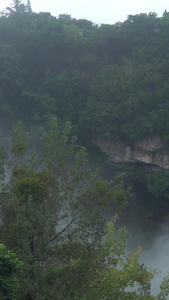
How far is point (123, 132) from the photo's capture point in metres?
21.9

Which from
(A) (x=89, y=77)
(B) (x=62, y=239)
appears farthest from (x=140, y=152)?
(B) (x=62, y=239)

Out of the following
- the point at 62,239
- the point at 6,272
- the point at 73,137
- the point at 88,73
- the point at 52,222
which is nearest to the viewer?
the point at 6,272

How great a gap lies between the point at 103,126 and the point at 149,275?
49.5 ft

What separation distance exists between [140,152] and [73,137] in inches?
534

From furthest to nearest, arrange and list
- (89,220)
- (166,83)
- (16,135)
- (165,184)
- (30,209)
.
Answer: (166,83) → (165,184) → (16,135) → (89,220) → (30,209)

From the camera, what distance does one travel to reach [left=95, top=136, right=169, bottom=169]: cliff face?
69.5 ft

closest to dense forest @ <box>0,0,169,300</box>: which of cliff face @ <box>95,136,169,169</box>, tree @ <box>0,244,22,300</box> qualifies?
tree @ <box>0,244,22,300</box>

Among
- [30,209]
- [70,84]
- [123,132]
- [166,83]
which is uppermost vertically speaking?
[70,84]

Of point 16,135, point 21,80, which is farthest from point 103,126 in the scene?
Result: point 16,135

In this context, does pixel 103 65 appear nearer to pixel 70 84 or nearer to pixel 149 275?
pixel 70 84

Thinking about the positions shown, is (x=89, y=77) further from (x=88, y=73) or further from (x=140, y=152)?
(x=140, y=152)

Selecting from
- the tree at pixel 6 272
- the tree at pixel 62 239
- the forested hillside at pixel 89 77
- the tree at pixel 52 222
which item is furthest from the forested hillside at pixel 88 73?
the tree at pixel 6 272

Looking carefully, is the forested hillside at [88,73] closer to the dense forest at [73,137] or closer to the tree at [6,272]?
the dense forest at [73,137]

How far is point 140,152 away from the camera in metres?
21.9
